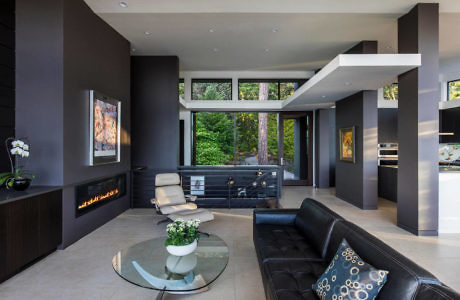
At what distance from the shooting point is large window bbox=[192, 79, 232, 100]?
28.3ft

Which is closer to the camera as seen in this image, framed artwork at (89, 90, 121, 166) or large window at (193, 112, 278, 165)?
framed artwork at (89, 90, 121, 166)

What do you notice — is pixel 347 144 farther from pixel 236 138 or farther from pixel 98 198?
pixel 98 198

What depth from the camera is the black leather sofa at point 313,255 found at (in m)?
1.29

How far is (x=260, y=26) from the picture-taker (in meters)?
4.82

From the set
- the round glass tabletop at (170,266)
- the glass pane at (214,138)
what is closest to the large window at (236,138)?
the glass pane at (214,138)

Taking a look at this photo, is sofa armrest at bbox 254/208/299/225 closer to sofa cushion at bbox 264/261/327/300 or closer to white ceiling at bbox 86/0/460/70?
sofa cushion at bbox 264/261/327/300

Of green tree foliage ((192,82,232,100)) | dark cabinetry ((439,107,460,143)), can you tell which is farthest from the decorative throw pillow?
dark cabinetry ((439,107,460,143))

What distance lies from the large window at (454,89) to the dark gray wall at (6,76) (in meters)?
12.2

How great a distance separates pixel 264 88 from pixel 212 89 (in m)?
1.90

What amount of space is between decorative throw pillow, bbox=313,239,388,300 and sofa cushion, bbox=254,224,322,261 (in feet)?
2.01

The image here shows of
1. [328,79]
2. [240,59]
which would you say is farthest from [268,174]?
[240,59]

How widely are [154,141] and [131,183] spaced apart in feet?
3.89

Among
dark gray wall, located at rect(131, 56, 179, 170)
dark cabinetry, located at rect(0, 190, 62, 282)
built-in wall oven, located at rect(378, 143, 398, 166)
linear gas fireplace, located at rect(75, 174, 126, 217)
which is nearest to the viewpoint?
dark cabinetry, located at rect(0, 190, 62, 282)

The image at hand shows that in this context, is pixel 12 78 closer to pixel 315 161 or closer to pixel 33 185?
pixel 33 185
